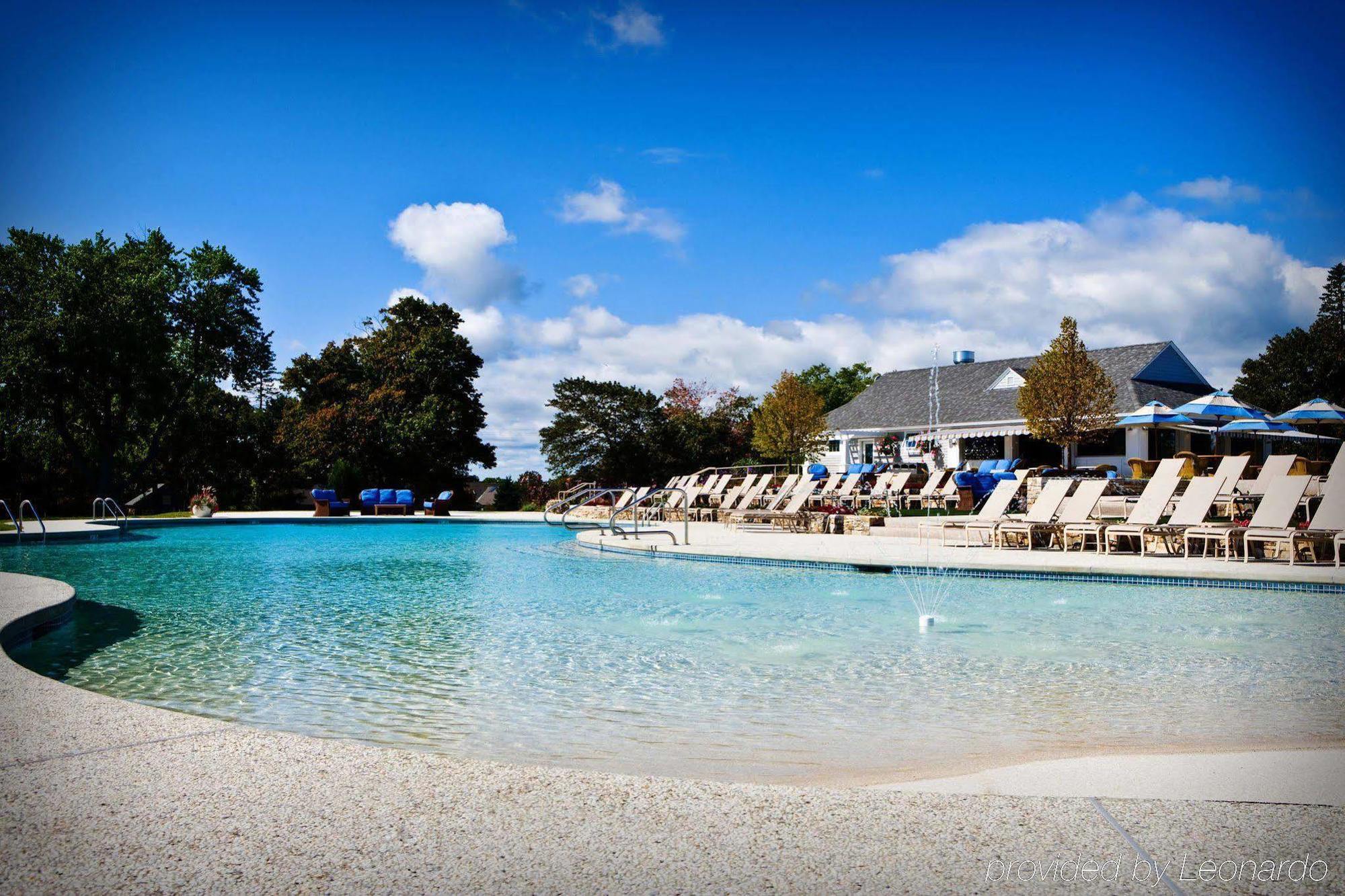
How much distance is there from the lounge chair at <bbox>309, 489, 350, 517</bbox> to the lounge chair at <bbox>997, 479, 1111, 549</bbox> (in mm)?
20447

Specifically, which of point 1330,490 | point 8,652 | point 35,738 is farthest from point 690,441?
point 35,738

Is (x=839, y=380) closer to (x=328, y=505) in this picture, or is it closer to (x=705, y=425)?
(x=705, y=425)

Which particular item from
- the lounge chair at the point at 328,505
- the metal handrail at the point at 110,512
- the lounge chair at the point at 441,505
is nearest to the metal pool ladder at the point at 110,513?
the metal handrail at the point at 110,512

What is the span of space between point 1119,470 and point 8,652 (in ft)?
98.8

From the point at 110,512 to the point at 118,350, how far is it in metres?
5.21

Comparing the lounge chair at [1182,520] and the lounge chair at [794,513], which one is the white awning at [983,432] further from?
the lounge chair at [1182,520]

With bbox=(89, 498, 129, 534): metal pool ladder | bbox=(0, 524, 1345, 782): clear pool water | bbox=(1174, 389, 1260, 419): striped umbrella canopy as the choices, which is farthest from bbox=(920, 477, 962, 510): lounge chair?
bbox=(89, 498, 129, 534): metal pool ladder

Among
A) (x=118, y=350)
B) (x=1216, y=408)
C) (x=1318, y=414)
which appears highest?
(x=118, y=350)

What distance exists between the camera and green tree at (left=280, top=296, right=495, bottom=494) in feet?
108

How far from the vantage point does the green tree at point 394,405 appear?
32969 mm

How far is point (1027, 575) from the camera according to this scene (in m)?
11.6

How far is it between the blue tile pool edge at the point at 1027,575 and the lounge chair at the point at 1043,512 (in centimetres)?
309

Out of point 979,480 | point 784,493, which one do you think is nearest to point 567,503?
point 784,493

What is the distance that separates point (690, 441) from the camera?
34.1 m
